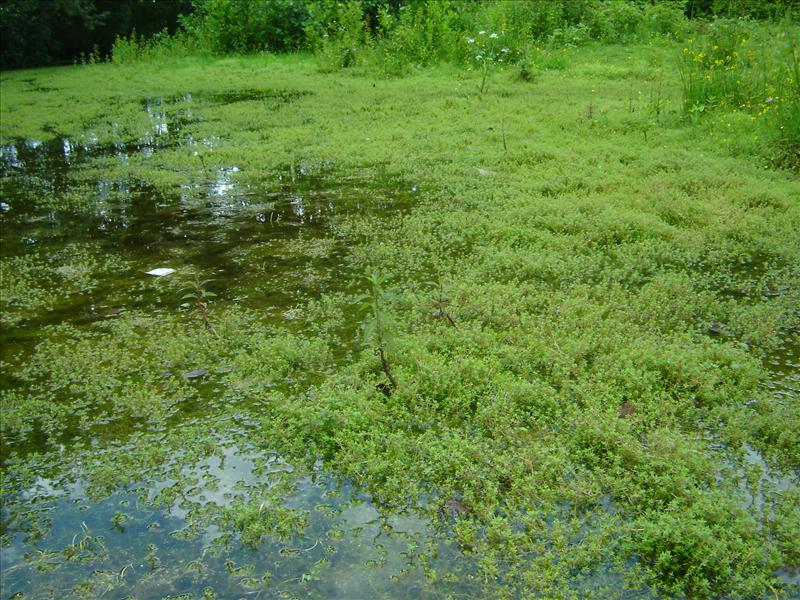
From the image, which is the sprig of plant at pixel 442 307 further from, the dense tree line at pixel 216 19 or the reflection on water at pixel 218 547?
the dense tree line at pixel 216 19

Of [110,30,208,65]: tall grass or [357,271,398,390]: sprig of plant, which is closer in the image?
[357,271,398,390]: sprig of plant

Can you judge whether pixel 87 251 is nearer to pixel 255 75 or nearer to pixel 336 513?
pixel 336 513

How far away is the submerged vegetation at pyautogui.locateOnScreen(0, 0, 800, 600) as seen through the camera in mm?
2736

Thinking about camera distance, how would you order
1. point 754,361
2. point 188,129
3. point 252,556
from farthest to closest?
point 188,129, point 754,361, point 252,556

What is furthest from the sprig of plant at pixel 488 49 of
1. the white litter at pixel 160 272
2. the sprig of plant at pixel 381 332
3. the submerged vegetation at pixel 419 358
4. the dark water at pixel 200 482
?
the sprig of plant at pixel 381 332

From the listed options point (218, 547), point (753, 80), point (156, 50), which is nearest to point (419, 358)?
point (218, 547)

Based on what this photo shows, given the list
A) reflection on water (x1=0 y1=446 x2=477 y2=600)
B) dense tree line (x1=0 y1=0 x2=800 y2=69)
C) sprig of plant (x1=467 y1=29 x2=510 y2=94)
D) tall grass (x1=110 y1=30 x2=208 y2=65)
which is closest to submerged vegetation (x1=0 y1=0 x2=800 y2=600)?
reflection on water (x1=0 y1=446 x2=477 y2=600)

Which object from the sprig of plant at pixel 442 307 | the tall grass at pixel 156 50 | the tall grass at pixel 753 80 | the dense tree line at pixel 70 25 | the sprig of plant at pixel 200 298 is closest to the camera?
the sprig of plant at pixel 442 307

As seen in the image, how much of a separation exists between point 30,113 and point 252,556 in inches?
468

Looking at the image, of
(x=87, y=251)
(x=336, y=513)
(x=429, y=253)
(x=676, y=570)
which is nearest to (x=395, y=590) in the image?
(x=336, y=513)

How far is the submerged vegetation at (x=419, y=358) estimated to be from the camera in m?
2.74

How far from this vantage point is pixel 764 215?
19.1 feet

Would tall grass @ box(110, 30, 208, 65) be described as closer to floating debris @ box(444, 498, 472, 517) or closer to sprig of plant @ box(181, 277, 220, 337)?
sprig of plant @ box(181, 277, 220, 337)

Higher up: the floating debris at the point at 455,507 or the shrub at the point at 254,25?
the shrub at the point at 254,25
